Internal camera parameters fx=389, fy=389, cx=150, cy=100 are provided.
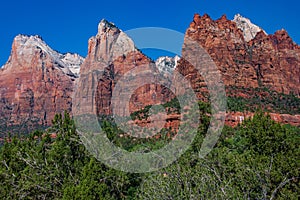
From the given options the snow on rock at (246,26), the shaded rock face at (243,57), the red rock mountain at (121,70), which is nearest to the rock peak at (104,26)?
the red rock mountain at (121,70)

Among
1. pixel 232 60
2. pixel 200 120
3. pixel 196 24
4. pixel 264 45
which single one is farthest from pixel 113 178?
pixel 264 45

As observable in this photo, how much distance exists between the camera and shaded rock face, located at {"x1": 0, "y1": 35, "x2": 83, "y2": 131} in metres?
127

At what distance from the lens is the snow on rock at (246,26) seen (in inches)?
5497

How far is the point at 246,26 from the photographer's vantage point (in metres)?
143

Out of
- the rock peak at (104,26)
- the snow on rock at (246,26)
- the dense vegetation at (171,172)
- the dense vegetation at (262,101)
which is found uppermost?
the snow on rock at (246,26)

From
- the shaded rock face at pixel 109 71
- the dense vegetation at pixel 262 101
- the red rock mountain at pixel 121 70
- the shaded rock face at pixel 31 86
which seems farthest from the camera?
the shaded rock face at pixel 31 86

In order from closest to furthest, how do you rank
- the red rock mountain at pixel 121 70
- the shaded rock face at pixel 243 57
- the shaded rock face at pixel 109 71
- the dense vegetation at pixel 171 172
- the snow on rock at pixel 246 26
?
the dense vegetation at pixel 171 172 → the shaded rock face at pixel 243 57 → the red rock mountain at pixel 121 70 → the shaded rock face at pixel 109 71 → the snow on rock at pixel 246 26

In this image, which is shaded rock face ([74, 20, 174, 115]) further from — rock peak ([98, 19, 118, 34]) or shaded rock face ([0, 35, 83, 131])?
shaded rock face ([0, 35, 83, 131])

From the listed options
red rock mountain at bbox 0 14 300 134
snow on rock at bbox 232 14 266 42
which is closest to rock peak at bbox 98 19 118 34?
red rock mountain at bbox 0 14 300 134

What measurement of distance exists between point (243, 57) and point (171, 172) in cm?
7313

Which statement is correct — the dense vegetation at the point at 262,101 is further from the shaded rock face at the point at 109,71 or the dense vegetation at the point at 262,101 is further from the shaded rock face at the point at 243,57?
the shaded rock face at the point at 109,71

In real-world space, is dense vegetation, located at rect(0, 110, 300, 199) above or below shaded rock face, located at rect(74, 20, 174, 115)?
below

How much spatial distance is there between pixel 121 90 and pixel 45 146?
67.1 metres

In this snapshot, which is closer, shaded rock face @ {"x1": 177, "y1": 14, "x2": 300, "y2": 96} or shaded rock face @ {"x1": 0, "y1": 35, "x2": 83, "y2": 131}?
shaded rock face @ {"x1": 177, "y1": 14, "x2": 300, "y2": 96}
